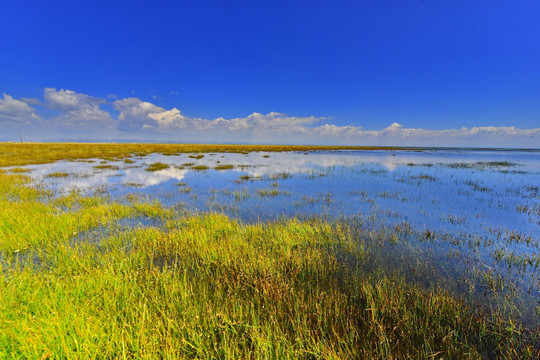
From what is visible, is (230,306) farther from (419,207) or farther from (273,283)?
→ (419,207)

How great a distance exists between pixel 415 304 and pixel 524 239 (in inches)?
296

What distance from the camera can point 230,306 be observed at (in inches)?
160

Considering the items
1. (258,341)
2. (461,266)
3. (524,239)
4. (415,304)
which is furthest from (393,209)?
(258,341)

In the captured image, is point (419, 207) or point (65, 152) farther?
point (65, 152)

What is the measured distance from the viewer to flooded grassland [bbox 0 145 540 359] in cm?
310

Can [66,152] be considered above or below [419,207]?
above

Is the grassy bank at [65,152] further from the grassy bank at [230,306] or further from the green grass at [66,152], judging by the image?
the grassy bank at [230,306]

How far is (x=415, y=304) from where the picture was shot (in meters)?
4.15

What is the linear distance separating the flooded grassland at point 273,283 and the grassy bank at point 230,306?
1.3 inches

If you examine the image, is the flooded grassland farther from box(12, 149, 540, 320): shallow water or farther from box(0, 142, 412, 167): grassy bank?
box(0, 142, 412, 167): grassy bank

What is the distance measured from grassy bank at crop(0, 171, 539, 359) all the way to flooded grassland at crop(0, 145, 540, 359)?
32 mm

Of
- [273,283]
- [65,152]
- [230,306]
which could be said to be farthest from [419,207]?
[65,152]

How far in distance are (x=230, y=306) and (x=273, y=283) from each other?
1.02m

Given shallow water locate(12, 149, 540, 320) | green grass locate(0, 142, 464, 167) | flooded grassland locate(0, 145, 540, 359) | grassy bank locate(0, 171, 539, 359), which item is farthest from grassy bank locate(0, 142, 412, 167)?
grassy bank locate(0, 171, 539, 359)
